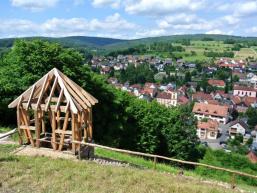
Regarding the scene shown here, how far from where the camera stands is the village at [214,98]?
81.6 meters

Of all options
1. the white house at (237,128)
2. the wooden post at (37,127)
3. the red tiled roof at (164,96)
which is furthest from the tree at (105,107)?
the red tiled roof at (164,96)

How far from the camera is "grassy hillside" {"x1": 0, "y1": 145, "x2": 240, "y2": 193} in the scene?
37.3 ft

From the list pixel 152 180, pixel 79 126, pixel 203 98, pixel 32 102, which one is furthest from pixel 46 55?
pixel 203 98

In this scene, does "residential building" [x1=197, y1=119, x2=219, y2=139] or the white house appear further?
the white house

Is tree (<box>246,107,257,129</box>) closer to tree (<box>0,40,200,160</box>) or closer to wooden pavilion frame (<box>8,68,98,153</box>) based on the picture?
tree (<box>0,40,200,160</box>)

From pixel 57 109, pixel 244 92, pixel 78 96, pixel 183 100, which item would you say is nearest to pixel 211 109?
pixel 183 100

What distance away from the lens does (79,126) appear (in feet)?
50.8

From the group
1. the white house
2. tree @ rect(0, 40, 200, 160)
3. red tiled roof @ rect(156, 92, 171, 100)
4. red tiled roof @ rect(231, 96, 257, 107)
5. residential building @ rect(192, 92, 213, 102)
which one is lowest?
the white house

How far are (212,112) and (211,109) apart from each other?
2.86 feet

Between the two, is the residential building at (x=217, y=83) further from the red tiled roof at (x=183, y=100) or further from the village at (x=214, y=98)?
the red tiled roof at (x=183, y=100)

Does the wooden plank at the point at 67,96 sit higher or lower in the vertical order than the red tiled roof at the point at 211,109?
higher

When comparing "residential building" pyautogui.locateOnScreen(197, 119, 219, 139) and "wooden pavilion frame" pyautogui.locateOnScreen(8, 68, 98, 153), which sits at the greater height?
"wooden pavilion frame" pyautogui.locateOnScreen(8, 68, 98, 153)

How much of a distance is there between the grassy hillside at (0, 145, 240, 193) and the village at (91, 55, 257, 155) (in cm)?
3306

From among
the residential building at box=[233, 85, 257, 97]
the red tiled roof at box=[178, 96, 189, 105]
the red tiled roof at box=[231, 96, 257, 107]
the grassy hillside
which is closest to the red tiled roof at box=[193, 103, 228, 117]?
the red tiled roof at box=[178, 96, 189, 105]
